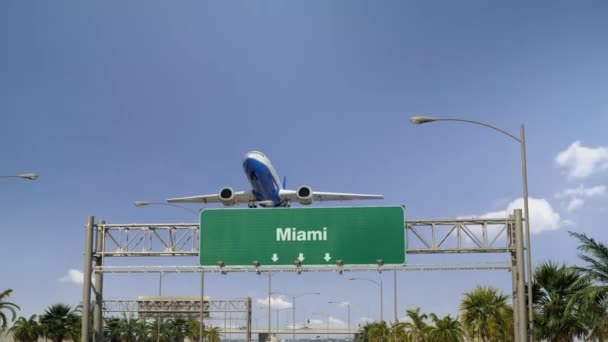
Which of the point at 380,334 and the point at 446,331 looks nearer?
the point at 446,331

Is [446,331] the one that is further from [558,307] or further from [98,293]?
[98,293]

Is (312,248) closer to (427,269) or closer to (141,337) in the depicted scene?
(427,269)

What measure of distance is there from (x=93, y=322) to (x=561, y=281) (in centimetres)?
2133

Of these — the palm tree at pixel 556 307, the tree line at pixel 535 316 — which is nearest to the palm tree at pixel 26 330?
the tree line at pixel 535 316

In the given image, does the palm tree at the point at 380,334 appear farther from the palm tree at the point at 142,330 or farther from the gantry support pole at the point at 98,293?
the gantry support pole at the point at 98,293

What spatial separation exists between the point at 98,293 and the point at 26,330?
1854 inches

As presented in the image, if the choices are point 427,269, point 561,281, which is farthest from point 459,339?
point 427,269

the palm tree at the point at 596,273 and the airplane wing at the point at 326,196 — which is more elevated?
the airplane wing at the point at 326,196

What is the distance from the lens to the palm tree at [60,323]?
73.4 m

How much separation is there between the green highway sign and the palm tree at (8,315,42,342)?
49.3 metres

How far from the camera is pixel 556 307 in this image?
36.0m

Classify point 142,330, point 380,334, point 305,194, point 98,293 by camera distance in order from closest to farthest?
point 98,293
point 305,194
point 380,334
point 142,330

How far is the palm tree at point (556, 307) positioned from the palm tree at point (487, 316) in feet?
17.9

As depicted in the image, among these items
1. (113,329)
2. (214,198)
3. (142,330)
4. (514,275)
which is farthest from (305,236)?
(142,330)
